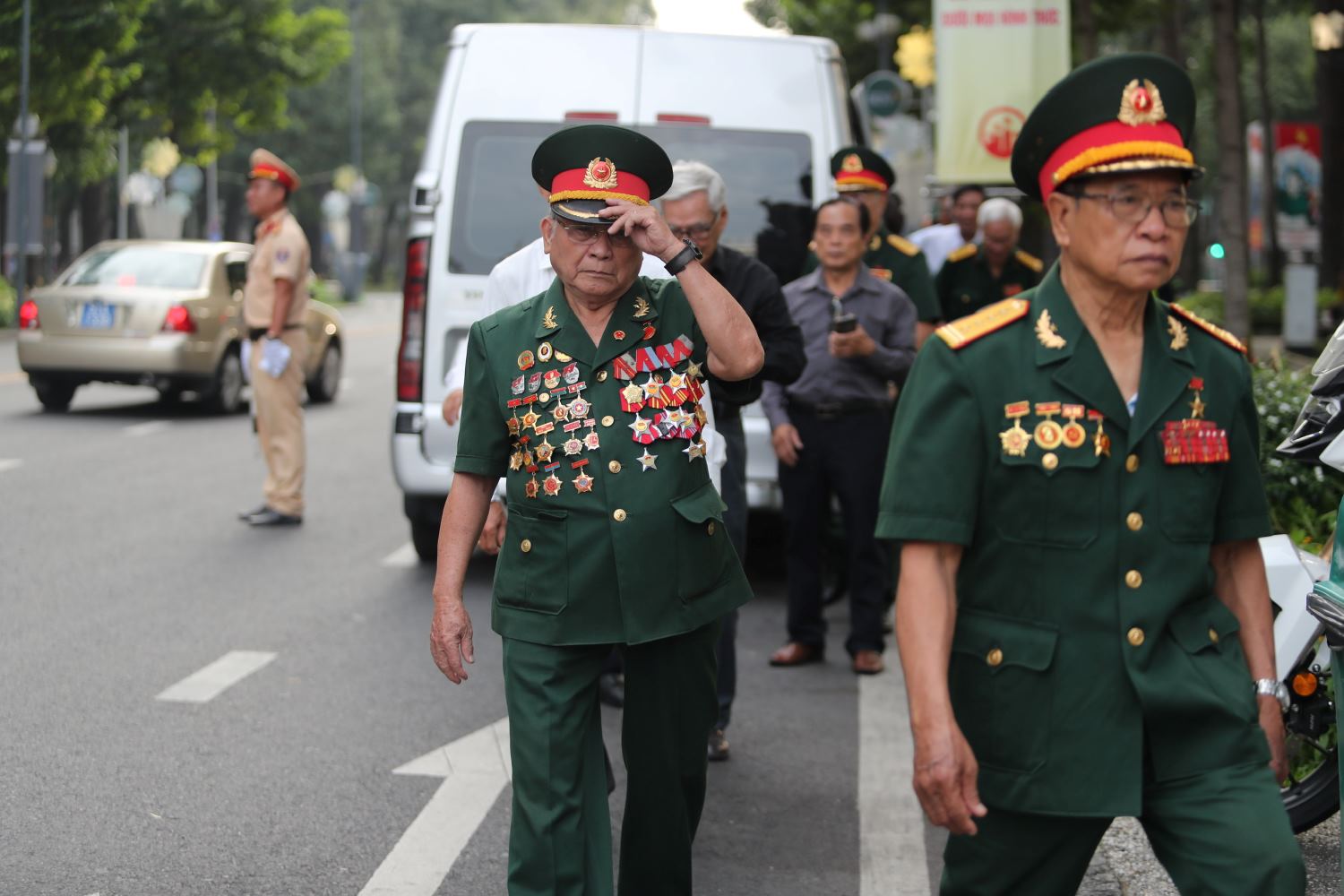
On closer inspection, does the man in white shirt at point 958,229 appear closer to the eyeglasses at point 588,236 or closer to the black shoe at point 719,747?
the black shoe at point 719,747

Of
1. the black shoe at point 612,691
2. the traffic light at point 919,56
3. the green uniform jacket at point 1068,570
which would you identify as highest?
the traffic light at point 919,56

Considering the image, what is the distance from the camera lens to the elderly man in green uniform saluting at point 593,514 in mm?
3736

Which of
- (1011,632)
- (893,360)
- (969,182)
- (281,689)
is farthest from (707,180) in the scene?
(969,182)

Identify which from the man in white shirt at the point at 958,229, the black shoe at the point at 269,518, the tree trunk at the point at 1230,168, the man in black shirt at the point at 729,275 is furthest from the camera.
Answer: the tree trunk at the point at 1230,168

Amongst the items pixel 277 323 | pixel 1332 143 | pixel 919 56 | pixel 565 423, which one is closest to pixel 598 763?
pixel 565 423

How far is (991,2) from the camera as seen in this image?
13039mm

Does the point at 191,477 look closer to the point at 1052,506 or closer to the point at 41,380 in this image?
the point at 41,380

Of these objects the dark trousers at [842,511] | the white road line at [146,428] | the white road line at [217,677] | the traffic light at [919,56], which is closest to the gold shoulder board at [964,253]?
the dark trousers at [842,511]

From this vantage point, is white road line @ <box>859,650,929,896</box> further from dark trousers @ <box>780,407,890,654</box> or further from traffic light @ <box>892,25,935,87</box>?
traffic light @ <box>892,25,935,87</box>

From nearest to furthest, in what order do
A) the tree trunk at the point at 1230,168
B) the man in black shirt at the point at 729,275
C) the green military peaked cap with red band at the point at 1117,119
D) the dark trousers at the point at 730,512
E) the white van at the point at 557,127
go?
the green military peaked cap with red band at the point at 1117,119, the man in black shirt at the point at 729,275, the dark trousers at the point at 730,512, the white van at the point at 557,127, the tree trunk at the point at 1230,168

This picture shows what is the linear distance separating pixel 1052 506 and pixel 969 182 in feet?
33.7

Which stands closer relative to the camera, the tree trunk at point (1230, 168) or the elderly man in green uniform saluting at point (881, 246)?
the elderly man in green uniform saluting at point (881, 246)

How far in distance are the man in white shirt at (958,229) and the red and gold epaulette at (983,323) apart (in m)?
8.13

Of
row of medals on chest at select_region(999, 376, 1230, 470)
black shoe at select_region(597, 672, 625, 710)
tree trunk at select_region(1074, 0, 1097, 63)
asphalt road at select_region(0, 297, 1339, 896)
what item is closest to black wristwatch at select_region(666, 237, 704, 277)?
row of medals on chest at select_region(999, 376, 1230, 470)
